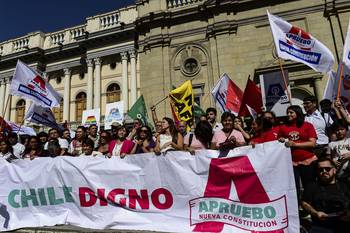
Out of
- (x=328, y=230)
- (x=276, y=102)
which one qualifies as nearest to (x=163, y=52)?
(x=276, y=102)

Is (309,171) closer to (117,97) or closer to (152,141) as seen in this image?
(152,141)

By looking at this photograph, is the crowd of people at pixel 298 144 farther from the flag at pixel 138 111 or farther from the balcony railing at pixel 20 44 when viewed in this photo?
the balcony railing at pixel 20 44

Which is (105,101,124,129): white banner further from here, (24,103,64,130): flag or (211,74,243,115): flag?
(211,74,243,115): flag

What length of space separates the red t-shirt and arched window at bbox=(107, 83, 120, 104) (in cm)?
1823

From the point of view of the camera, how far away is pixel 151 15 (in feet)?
60.5

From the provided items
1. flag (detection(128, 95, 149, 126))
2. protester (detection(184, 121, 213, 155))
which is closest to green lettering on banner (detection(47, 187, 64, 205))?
protester (detection(184, 121, 213, 155))

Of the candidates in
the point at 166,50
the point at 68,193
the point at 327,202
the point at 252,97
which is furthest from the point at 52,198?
the point at 166,50

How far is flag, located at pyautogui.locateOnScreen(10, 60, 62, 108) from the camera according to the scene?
795cm

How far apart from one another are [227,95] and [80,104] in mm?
16463

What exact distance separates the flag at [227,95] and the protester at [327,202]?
5.49m

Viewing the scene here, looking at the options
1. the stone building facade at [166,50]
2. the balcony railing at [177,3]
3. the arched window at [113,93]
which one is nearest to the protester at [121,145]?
the stone building facade at [166,50]

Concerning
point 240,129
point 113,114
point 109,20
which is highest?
point 109,20

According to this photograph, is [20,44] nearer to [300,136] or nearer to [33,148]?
[33,148]

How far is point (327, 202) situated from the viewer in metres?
3.68
